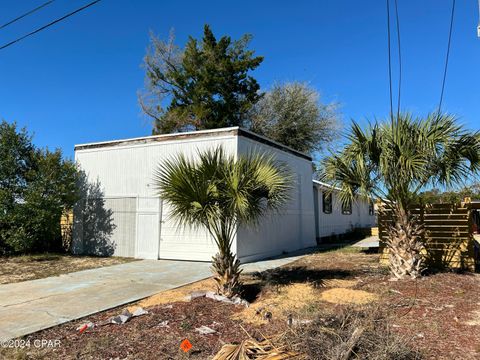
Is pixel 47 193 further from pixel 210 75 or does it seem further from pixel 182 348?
pixel 210 75

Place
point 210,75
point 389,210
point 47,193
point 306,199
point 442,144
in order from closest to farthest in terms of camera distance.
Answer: point 442,144 < point 389,210 < point 47,193 < point 306,199 < point 210,75

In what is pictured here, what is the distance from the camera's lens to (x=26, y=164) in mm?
14453

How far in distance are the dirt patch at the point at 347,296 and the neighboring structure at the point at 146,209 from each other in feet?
15.7

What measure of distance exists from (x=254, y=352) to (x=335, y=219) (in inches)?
792

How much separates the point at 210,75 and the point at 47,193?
636 inches

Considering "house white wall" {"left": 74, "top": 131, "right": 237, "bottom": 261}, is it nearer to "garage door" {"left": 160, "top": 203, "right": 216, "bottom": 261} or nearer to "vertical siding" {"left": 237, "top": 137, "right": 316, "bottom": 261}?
"garage door" {"left": 160, "top": 203, "right": 216, "bottom": 261}

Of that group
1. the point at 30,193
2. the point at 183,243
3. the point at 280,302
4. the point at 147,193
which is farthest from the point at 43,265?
the point at 280,302

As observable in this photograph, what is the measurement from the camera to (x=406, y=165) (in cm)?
828

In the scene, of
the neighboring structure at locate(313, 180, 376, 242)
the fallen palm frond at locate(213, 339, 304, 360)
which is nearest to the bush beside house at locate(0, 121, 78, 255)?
the neighboring structure at locate(313, 180, 376, 242)

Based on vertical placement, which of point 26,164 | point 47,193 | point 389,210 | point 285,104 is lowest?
point 389,210

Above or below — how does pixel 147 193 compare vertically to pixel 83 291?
above

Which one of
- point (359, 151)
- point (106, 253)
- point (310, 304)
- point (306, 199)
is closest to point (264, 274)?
point (310, 304)

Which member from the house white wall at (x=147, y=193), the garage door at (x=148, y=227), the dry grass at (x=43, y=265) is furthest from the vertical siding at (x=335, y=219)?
the dry grass at (x=43, y=265)

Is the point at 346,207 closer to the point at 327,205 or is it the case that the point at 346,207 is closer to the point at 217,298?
the point at 217,298
